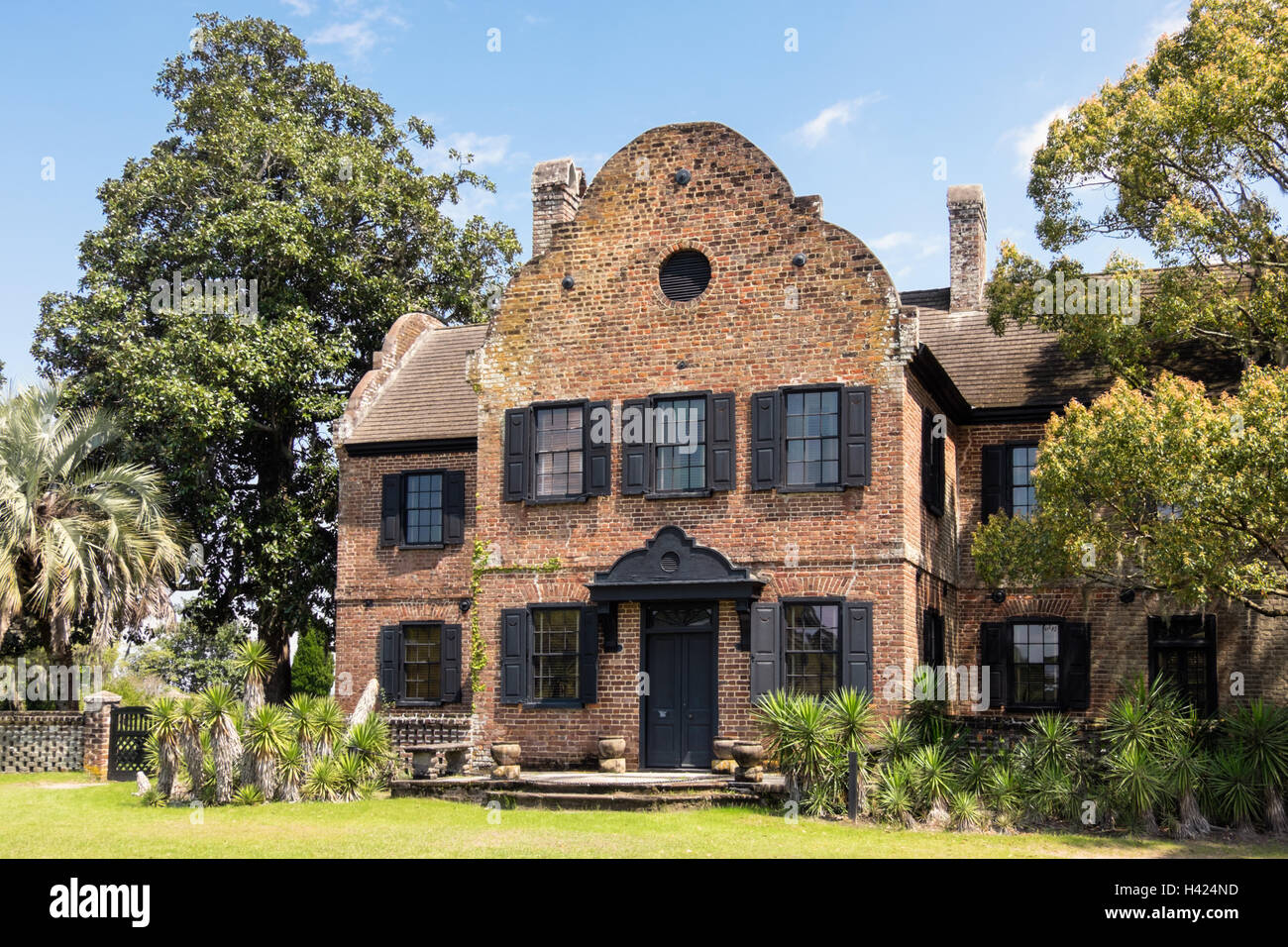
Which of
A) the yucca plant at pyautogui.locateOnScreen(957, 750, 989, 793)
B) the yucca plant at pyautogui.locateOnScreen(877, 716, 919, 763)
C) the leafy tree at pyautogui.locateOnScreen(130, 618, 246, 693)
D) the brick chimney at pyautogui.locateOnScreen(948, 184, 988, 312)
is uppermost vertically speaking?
the brick chimney at pyautogui.locateOnScreen(948, 184, 988, 312)

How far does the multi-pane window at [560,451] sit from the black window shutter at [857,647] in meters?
4.74

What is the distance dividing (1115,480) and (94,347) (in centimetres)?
2145

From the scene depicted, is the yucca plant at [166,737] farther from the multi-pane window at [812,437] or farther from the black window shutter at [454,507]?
the multi-pane window at [812,437]

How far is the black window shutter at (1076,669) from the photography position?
72.0 ft

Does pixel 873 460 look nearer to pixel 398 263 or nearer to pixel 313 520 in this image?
pixel 313 520

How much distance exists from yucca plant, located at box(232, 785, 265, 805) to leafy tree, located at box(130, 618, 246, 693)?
2906cm

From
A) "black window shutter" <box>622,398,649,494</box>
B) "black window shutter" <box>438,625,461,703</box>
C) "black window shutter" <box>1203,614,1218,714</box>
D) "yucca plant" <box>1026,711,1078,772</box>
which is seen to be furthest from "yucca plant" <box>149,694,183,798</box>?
"black window shutter" <box>1203,614,1218,714</box>

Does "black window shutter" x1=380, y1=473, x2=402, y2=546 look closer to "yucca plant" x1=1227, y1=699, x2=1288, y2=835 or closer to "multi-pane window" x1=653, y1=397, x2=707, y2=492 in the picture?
"multi-pane window" x1=653, y1=397, x2=707, y2=492

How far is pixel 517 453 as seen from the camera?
857 inches

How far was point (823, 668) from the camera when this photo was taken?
64.5 feet

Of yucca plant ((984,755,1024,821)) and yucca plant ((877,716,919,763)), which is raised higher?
yucca plant ((877,716,919,763))

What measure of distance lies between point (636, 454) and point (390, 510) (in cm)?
694

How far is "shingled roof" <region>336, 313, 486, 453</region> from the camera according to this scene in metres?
26.2
